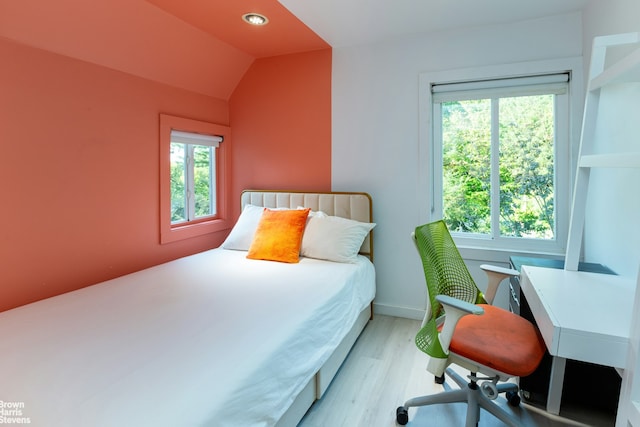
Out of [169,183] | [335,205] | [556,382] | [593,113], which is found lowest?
[556,382]

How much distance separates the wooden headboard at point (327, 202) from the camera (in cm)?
298

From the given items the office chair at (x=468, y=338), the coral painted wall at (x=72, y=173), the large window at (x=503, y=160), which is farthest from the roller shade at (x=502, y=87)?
the coral painted wall at (x=72, y=173)

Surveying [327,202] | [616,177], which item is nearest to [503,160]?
[616,177]

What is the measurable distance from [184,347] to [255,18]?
2276 mm

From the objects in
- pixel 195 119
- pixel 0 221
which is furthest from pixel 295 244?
pixel 0 221

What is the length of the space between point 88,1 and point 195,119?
1.21 metres

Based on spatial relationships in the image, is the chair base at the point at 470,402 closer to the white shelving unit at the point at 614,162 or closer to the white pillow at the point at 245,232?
the white shelving unit at the point at 614,162

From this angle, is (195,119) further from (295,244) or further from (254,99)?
(295,244)

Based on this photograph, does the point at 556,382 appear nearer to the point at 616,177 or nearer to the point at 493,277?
the point at 493,277

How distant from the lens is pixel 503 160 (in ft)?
8.89

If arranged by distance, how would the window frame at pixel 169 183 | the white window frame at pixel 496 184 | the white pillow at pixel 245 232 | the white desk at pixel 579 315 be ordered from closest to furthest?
the white desk at pixel 579 315 → the white window frame at pixel 496 184 → the window frame at pixel 169 183 → the white pillow at pixel 245 232

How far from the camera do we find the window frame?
284 centimetres

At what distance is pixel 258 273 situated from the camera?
2344 millimetres

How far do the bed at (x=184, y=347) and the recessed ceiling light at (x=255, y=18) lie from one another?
180 centimetres
